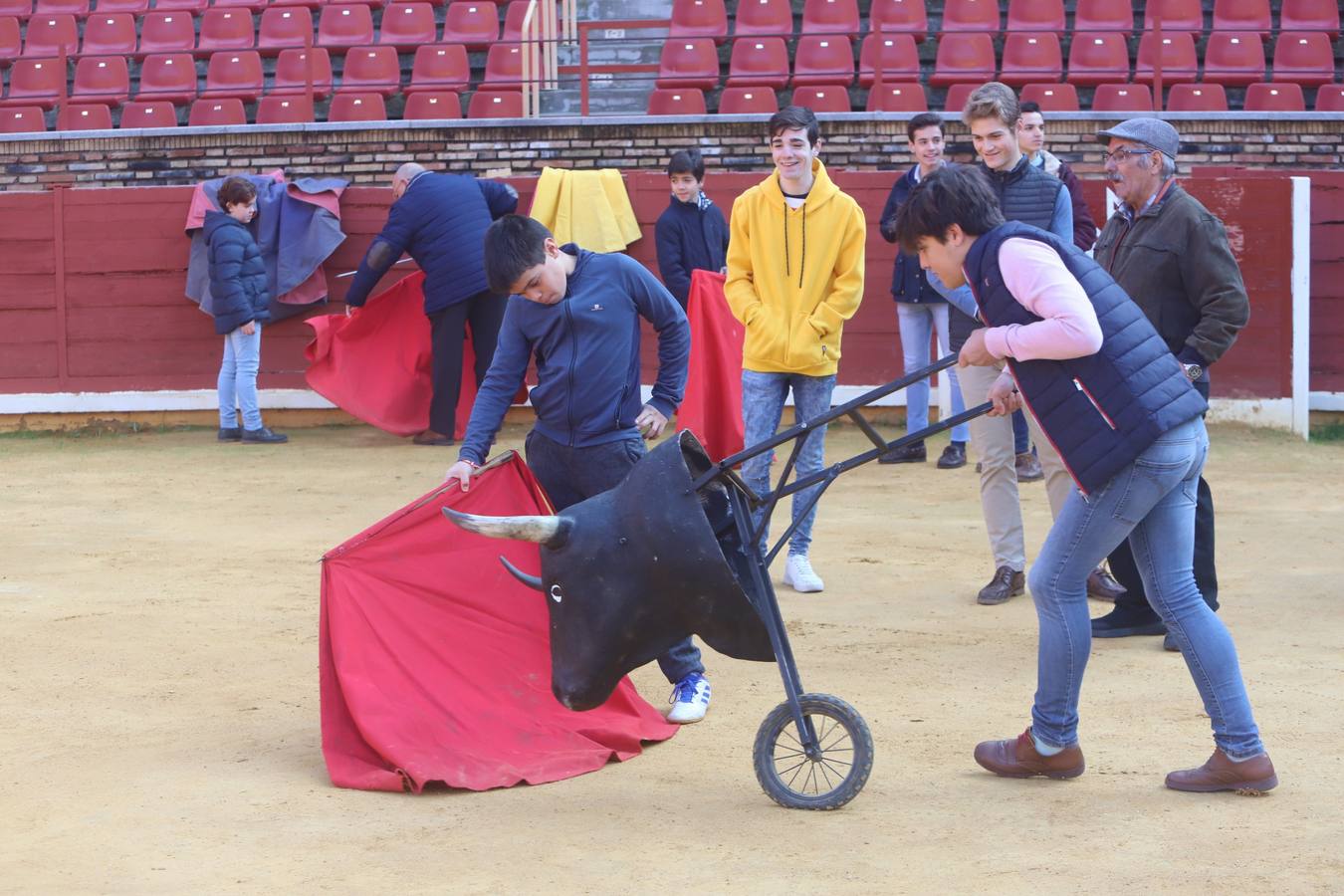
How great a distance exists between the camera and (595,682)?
3598 mm

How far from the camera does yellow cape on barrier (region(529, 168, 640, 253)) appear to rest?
393 inches

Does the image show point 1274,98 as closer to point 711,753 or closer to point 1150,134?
point 1150,134

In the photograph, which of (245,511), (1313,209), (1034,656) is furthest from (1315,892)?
(1313,209)

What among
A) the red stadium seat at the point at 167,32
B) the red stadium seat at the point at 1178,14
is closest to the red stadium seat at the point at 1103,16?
the red stadium seat at the point at 1178,14

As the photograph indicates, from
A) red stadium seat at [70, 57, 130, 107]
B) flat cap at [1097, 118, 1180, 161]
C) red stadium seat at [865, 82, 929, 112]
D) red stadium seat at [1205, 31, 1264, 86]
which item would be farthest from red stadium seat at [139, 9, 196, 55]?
flat cap at [1097, 118, 1180, 161]

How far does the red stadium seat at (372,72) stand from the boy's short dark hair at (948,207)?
10.0m

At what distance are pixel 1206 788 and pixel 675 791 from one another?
1155 millimetres

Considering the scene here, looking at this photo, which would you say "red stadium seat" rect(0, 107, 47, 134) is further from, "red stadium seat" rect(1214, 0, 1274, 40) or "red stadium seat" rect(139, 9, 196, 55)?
"red stadium seat" rect(1214, 0, 1274, 40)

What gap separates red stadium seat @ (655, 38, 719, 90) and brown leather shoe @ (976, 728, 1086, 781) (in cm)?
936

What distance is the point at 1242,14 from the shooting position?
12367 millimetres

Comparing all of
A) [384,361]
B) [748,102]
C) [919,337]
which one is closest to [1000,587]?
[919,337]

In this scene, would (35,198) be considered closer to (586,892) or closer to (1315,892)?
(586,892)

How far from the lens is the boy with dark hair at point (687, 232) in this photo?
893 centimetres

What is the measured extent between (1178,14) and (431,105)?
571cm
